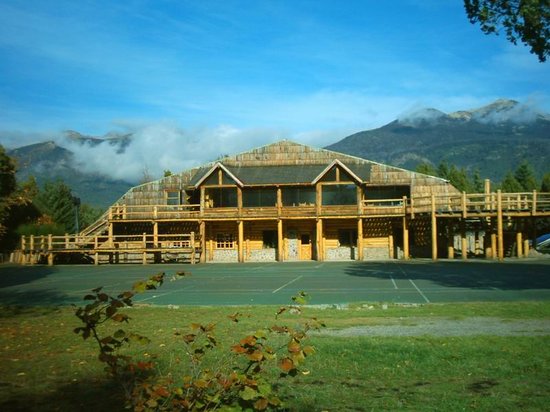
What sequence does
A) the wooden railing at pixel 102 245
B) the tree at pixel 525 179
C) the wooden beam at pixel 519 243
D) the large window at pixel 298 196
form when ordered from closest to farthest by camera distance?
the wooden beam at pixel 519 243, the wooden railing at pixel 102 245, the large window at pixel 298 196, the tree at pixel 525 179

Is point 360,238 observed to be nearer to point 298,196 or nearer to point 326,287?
point 298,196

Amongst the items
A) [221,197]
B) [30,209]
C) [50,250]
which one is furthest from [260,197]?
[30,209]

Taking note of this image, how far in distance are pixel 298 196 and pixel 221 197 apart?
6.16 m

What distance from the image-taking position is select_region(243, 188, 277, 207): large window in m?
47.1

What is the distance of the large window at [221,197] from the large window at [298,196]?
4.05 m

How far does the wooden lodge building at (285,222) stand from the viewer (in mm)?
44375

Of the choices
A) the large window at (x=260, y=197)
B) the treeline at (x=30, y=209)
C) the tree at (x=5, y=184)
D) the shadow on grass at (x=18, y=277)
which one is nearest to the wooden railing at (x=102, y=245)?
the treeline at (x=30, y=209)

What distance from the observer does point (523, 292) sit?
19.6 meters

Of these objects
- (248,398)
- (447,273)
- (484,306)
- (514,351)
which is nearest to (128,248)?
(447,273)

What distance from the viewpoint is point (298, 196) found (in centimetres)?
4684

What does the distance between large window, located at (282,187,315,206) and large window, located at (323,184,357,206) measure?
43.6 inches

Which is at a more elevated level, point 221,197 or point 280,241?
point 221,197

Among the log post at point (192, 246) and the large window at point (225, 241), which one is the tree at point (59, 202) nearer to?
the large window at point (225, 241)

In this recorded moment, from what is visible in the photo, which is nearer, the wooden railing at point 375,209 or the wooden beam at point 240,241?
the wooden railing at point 375,209
